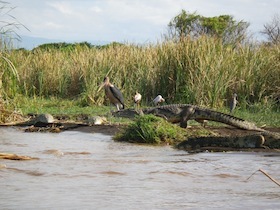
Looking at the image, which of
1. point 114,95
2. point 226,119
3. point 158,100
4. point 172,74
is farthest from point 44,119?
point 172,74

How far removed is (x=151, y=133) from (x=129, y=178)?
3143mm

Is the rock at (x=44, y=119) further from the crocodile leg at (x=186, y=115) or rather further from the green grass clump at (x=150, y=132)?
the crocodile leg at (x=186, y=115)

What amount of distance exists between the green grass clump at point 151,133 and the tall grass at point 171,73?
427cm

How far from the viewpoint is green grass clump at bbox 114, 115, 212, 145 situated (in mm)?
9938

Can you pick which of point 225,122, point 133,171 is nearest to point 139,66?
point 225,122

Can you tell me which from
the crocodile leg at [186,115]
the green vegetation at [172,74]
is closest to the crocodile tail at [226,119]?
the crocodile leg at [186,115]

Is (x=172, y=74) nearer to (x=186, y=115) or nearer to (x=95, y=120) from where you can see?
(x=186, y=115)

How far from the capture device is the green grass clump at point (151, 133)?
9.94m

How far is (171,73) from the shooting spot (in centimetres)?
1598

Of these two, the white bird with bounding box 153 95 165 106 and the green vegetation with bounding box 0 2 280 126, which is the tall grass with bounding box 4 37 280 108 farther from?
the white bird with bounding box 153 95 165 106

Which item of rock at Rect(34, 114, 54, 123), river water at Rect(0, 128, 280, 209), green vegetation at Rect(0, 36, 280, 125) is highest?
green vegetation at Rect(0, 36, 280, 125)

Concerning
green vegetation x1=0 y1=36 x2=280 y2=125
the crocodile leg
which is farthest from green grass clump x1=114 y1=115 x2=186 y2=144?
green vegetation x1=0 y1=36 x2=280 y2=125

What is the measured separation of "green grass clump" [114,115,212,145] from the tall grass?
168 inches

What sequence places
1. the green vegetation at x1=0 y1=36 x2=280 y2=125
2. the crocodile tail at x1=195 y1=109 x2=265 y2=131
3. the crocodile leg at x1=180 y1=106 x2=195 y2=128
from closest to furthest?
1. the crocodile tail at x1=195 y1=109 x2=265 y2=131
2. the crocodile leg at x1=180 y1=106 x2=195 y2=128
3. the green vegetation at x1=0 y1=36 x2=280 y2=125
